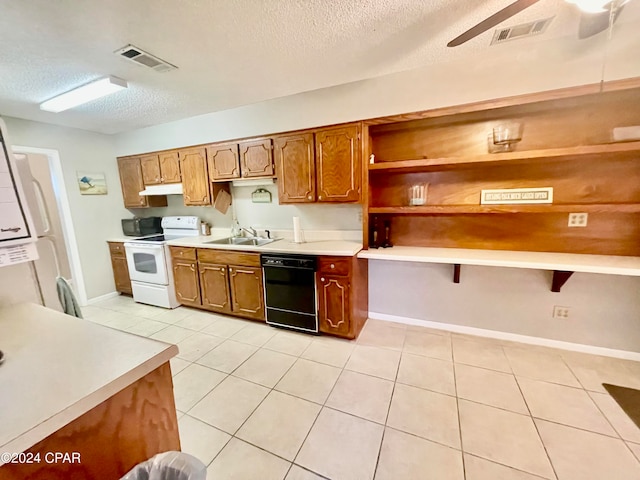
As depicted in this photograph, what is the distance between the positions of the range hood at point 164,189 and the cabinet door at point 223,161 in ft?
2.21

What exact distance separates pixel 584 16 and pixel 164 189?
4.40 meters

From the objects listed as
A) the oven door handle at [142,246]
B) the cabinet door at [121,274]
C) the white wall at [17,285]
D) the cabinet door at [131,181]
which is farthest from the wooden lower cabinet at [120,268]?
the white wall at [17,285]

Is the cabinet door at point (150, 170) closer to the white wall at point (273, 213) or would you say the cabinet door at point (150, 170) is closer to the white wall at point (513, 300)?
the white wall at point (273, 213)

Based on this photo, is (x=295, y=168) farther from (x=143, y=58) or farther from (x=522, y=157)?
(x=522, y=157)

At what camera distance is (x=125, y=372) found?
0.74m

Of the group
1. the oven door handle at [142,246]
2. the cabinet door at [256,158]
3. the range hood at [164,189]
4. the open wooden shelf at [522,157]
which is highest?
the cabinet door at [256,158]

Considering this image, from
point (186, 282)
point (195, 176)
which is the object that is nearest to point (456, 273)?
point (186, 282)

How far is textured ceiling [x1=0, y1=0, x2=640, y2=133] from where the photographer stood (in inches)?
57.8

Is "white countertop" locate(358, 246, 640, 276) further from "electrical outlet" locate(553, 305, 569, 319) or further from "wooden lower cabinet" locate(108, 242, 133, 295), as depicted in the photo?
"wooden lower cabinet" locate(108, 242, 133, 295)

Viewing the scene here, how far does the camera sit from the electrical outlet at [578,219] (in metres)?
2.15

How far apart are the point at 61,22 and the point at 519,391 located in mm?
3776

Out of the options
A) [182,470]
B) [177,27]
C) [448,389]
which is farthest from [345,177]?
[182,470]

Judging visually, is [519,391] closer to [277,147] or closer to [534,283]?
[534,283]

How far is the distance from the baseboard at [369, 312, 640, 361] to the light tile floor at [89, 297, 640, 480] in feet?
0.22
